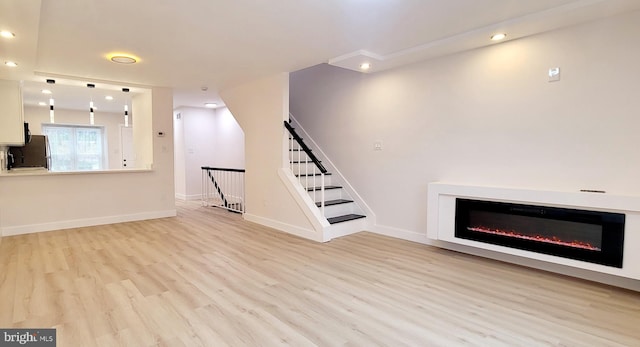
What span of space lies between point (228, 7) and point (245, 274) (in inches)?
94.8

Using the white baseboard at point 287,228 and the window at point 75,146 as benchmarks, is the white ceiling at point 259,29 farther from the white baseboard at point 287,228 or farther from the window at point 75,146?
the window at point 75,146

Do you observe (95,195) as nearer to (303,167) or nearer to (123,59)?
(123,59)

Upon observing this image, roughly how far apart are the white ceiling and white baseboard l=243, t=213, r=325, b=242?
2292 mm

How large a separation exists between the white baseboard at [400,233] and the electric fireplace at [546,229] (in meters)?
0.60

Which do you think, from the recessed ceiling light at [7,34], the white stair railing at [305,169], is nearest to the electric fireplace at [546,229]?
the white stair railing at [305,169]

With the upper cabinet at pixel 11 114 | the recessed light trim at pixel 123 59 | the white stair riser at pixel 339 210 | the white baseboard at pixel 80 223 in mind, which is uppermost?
the recessed light trim at pixel 123 59

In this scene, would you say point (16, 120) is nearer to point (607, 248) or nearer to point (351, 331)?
point (351, 331)

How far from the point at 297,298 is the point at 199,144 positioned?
21.5ft

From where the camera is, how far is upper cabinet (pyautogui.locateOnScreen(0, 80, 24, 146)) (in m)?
4.69

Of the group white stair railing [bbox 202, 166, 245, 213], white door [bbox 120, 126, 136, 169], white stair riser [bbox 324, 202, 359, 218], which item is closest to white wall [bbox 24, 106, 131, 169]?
white door [bbox 120, 126, 136, 169]

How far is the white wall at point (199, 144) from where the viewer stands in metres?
7.96

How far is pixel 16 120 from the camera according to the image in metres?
4.77

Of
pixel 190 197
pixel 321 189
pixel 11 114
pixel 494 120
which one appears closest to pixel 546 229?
pixel 494 120

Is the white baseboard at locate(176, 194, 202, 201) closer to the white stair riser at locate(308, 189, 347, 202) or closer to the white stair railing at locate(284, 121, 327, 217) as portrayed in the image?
the white stair railing at locate(284, 121, 327, 217)
